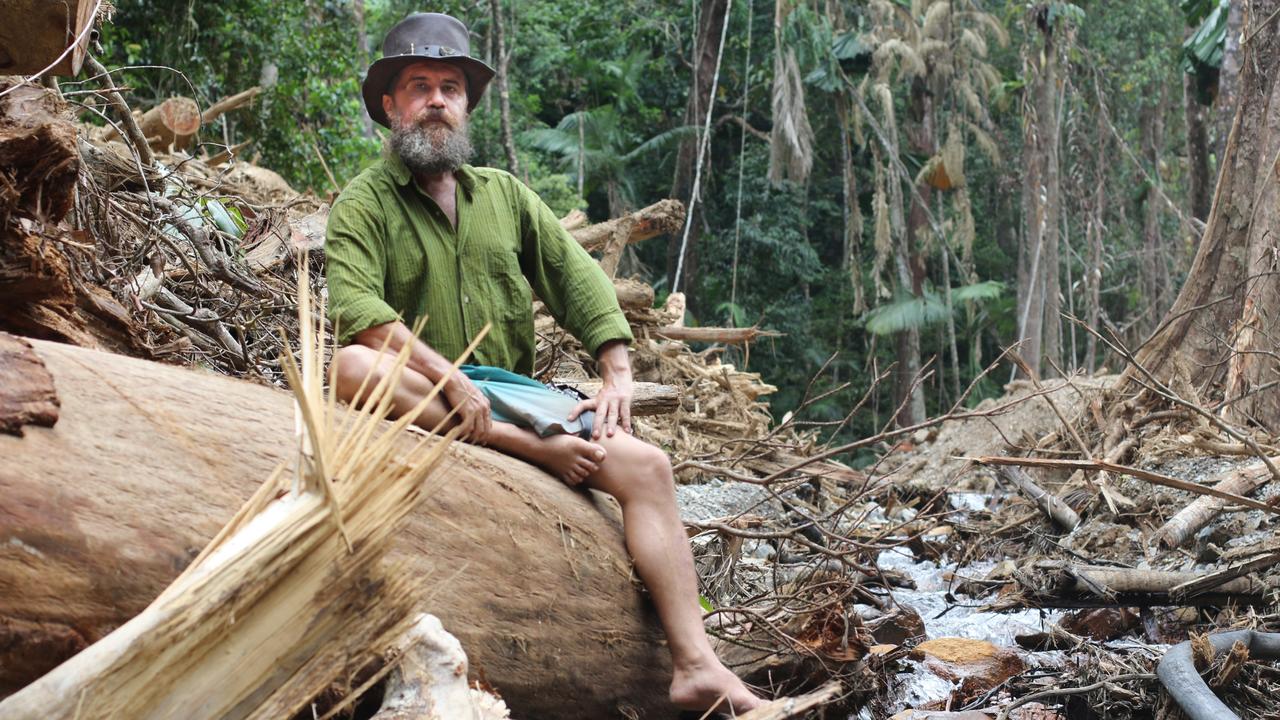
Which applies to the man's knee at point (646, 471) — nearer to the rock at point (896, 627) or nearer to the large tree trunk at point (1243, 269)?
the rock at point (896, 627)

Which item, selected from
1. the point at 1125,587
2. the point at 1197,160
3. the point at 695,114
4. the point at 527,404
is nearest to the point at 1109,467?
the point at 1125,587

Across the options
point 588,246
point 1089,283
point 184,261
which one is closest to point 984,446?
point 588,246

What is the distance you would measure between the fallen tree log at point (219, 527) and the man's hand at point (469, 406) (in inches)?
2.6

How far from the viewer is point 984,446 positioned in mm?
9414

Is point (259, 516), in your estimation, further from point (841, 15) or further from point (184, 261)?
point (841, 15)

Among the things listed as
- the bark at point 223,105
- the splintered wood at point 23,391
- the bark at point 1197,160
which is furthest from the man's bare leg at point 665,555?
the bark at point 1197,160

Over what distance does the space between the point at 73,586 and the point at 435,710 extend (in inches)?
27.8

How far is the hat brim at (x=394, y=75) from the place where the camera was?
353 cm

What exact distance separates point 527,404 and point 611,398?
250 mm

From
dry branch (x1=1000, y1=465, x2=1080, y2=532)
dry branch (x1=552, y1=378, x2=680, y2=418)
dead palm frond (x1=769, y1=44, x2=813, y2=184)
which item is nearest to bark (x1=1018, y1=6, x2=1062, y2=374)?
dead palm frond (x1=769, y1=44, x2=813, y2=184)

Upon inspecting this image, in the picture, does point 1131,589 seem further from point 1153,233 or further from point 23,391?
point 1153,233

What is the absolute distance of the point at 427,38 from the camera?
3537mm

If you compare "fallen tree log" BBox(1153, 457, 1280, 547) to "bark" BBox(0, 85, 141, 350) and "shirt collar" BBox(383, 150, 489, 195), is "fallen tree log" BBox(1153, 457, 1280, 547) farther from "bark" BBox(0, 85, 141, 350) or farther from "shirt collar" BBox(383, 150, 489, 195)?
"bark" BBox(0, 85, 141, 350)

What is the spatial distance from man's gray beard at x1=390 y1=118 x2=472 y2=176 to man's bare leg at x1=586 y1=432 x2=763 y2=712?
0.94m
